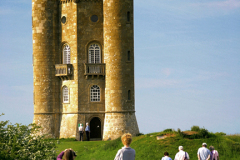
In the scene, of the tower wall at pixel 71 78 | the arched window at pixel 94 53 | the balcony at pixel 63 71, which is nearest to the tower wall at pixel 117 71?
the arched window at pixel 94 53

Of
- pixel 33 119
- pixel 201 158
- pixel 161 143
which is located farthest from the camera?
pixel 33 119

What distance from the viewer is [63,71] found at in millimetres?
45188

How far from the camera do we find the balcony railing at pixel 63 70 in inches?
1769

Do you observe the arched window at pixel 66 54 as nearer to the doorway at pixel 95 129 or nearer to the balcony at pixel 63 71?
the balcony at pixel 63 71

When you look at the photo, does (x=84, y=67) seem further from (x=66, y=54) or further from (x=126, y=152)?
(x=126, y=152)

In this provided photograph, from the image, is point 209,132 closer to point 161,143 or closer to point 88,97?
point 161,143

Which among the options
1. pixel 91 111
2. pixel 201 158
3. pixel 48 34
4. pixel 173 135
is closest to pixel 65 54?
pixel 48 34

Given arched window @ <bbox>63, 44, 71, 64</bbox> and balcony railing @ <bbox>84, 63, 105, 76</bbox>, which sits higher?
arched window @ <bbox>63, 44, 71, 64</bbox>

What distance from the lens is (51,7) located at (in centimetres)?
4600

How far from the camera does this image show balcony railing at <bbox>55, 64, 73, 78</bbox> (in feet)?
147

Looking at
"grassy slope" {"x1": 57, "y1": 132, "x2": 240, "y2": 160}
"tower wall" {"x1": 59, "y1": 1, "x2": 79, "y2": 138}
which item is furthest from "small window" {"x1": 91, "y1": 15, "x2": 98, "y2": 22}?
"grassy slope" {"x1": 57, "y1": 132, "x2": 240, "y2": 160}

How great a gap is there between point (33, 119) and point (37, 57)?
21.1 ft

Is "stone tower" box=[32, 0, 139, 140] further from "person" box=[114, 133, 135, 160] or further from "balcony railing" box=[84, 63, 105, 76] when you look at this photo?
"person" box=[114, 133, 135, 160]

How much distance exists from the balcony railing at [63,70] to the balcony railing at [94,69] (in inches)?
66.0
